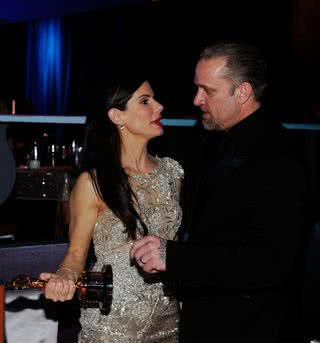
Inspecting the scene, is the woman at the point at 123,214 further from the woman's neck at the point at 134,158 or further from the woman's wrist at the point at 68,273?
the woman's wrist at the point at 68,273

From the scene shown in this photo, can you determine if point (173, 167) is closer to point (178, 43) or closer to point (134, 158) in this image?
point (134, 158)

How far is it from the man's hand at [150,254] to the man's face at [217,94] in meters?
0.59

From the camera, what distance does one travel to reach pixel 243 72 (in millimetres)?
2367

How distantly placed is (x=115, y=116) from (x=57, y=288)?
0.84m

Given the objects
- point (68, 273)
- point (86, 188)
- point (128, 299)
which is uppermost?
point (86, 188)

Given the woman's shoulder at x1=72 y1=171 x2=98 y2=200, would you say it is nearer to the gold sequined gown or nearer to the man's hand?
the gold sequined gown

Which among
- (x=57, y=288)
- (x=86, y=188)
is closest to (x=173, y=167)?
(x=86, y=188)

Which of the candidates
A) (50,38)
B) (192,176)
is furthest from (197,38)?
(192,176)

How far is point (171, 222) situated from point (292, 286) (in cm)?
56

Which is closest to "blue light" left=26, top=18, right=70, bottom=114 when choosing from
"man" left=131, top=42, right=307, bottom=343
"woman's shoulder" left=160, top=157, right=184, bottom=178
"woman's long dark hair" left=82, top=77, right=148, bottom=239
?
"woman's shoulder" left=160, top=157, right=184, bottom=178

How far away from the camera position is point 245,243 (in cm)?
208

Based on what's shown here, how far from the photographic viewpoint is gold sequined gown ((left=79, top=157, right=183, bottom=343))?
2477 mm

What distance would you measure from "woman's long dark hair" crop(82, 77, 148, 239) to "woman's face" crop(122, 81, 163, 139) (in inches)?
1.0

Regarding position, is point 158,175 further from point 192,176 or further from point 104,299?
point 104,299
